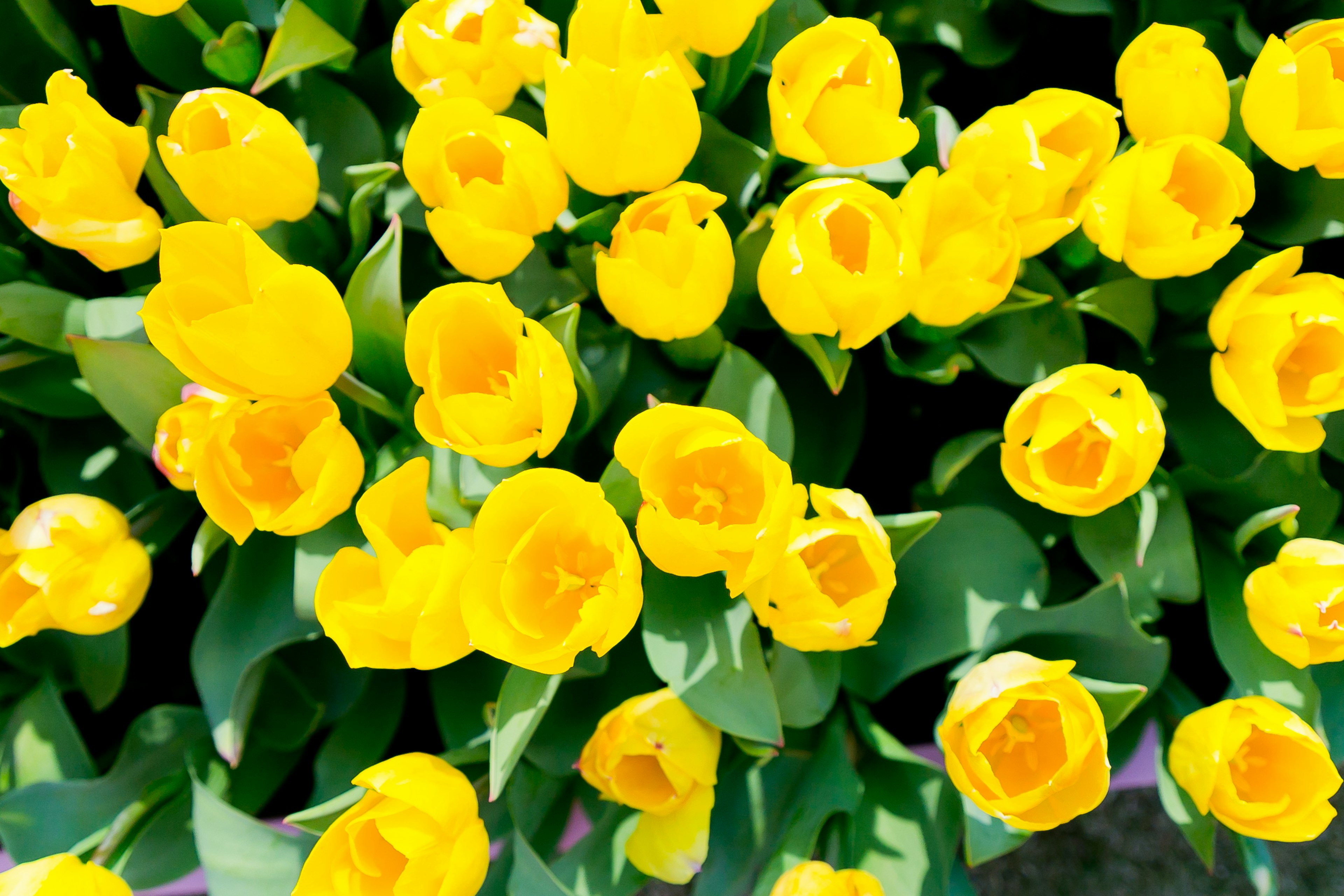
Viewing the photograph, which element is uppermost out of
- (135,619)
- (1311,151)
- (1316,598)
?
(1311,151)

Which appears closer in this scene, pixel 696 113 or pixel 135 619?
pixel 696 113

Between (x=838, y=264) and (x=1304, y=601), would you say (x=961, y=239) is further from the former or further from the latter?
(x=1304, y=601)

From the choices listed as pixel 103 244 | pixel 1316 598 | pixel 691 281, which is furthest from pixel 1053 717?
pixel 103 244

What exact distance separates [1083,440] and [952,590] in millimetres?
81

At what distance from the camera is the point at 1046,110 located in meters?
0.32

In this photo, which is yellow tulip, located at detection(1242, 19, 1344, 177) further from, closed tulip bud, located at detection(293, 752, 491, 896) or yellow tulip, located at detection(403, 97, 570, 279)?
closed tulip bud, located at detection(293, 752, 491, 896)

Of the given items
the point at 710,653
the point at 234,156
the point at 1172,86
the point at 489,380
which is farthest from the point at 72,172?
the point at 1172,86

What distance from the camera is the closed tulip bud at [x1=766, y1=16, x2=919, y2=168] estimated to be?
31cm

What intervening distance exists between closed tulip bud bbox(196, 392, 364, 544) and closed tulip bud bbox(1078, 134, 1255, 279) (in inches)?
10.4

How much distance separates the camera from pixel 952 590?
0.38 m

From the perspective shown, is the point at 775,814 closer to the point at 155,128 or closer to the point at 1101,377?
the point at 1101,377

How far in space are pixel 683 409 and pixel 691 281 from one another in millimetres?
52

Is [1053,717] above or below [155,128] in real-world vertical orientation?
below

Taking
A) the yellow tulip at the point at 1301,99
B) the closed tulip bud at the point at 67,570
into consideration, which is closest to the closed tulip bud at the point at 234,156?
the closed tulip bud at the point at 67,570
